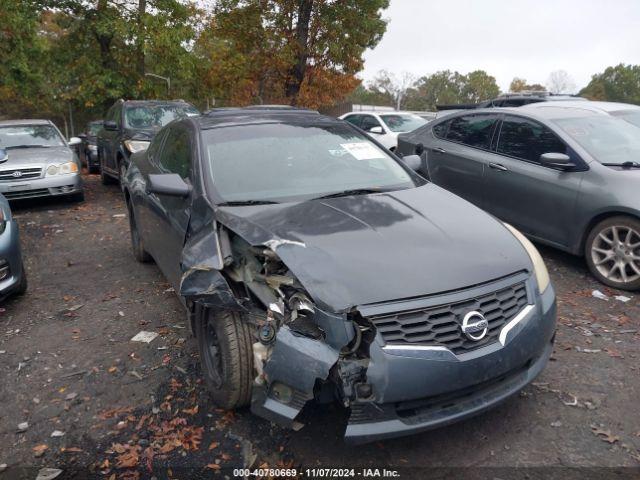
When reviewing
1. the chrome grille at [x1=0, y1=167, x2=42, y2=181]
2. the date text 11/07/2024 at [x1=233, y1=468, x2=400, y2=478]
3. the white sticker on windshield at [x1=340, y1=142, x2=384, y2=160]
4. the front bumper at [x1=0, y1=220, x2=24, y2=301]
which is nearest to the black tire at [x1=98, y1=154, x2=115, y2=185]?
the chrome grille at [x1=0, y1=167, x2=42, y2=181]

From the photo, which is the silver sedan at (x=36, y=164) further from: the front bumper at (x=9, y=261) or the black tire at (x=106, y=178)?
the front bumper at (x=9, y=261)

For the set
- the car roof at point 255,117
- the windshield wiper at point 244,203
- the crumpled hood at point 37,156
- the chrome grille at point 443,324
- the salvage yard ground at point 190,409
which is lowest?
the salvage yard ground at point 190,409

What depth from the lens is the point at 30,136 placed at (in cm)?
930

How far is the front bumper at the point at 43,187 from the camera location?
8.21 m

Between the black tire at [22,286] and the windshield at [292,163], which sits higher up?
the windshield at [292,163]

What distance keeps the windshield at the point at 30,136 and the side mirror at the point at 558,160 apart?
8228 mm

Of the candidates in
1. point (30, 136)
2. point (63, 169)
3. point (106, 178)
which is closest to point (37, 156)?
point (63, 169)

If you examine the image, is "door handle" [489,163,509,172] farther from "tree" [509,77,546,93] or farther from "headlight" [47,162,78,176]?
"tree" [509,77,546,93]

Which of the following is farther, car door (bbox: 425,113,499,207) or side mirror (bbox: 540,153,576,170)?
car door (bbox: 425,113,499,207)

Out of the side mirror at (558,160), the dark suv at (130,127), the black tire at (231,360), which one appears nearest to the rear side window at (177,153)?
the black tire at (231,360)

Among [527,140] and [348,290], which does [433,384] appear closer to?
[348,290]

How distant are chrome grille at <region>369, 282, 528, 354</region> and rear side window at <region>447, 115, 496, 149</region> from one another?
3.93m

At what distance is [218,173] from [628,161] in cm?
392

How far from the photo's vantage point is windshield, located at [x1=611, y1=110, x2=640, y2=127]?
582 centimetres
